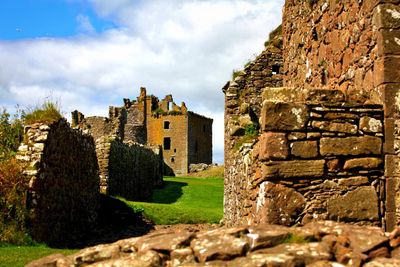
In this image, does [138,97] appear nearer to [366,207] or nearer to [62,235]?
[62,235]

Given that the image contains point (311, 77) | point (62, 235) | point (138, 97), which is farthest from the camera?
point (138, 97)

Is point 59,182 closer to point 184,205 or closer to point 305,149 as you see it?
point 305,149

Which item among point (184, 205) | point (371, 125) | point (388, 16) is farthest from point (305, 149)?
point (184, 205)

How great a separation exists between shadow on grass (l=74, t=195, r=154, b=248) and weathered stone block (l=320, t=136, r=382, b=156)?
863 cm

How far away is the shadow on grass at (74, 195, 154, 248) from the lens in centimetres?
1547

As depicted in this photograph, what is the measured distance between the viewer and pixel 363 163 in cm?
679

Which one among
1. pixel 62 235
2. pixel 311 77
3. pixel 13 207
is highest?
pixel 311 77

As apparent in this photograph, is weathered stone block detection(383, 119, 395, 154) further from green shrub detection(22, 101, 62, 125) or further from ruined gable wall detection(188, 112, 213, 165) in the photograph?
ruined gable wall detection(188, 112, 213, 165)

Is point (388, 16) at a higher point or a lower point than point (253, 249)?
higher

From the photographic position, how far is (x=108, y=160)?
2364 cm

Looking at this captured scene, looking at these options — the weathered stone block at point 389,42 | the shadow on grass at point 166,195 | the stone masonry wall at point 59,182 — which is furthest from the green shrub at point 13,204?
the shadow on grass at point 166,195

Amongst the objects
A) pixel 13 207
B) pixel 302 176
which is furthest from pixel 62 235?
pixel 302 176

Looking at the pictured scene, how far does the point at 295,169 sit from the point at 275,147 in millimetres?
359

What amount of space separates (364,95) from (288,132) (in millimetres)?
1129
